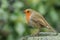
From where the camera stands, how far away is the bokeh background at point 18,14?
6.48 meters

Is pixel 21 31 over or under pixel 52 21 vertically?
under

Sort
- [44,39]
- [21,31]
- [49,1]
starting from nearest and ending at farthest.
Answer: [44,39] → [21,31] → [49,1]

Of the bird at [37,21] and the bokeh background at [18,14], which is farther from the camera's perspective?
the bokeh background at [18,14]

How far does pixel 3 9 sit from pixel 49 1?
1044 mm

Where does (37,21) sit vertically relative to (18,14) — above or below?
below

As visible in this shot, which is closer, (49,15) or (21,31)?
(21,31)

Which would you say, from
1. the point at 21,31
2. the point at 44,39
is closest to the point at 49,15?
the point at 21,31

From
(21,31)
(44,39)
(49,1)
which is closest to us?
(44,39)

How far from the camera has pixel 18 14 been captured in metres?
6.50

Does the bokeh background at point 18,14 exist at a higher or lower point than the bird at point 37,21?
higher

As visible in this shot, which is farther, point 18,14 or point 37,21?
point 18,14

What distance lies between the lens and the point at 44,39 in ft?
13.9

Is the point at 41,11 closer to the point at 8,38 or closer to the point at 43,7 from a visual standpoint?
the point at 43,7

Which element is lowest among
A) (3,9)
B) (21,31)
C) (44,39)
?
(44,39)
